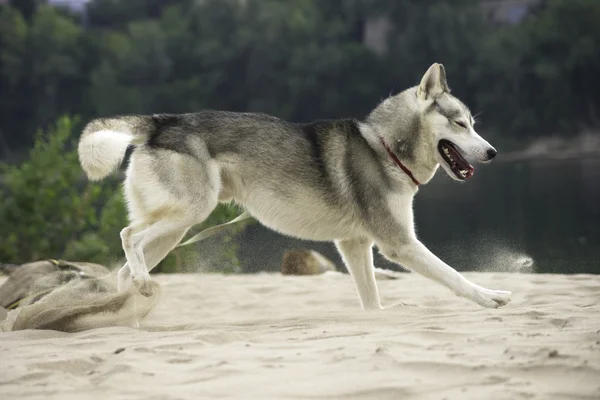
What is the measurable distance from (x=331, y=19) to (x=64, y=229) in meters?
53.8

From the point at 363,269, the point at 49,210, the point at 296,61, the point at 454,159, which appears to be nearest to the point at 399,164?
the point at 454,159

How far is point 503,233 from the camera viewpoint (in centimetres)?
1549

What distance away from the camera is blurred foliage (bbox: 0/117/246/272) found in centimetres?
1022

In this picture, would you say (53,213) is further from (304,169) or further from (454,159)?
(454,159)

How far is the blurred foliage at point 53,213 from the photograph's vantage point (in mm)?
10219

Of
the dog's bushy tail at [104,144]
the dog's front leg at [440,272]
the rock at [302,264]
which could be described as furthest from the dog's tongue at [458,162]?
the rock at [302,264]

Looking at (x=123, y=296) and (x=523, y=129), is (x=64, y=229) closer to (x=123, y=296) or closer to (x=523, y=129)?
(x=123, y=296)

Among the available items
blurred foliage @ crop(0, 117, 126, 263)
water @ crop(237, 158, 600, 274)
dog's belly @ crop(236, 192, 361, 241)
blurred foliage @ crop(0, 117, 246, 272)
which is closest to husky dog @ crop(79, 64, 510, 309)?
dog's belly @ crop(236, 192, 361, 241)

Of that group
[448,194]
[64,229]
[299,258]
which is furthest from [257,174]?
[448,194]

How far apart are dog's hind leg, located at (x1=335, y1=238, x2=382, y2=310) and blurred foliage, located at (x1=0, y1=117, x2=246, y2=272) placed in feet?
13.0

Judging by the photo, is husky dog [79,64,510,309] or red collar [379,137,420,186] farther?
red collar [379,137,420,186]

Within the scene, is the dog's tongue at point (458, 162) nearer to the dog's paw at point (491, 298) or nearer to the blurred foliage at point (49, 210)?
the dog's paw at point (491, 298)

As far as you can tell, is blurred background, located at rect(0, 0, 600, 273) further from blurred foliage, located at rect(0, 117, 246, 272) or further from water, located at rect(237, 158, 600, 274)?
blurred foliage, located at rect(0, 117, 246, 272)

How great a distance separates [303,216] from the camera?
606 centimetres
